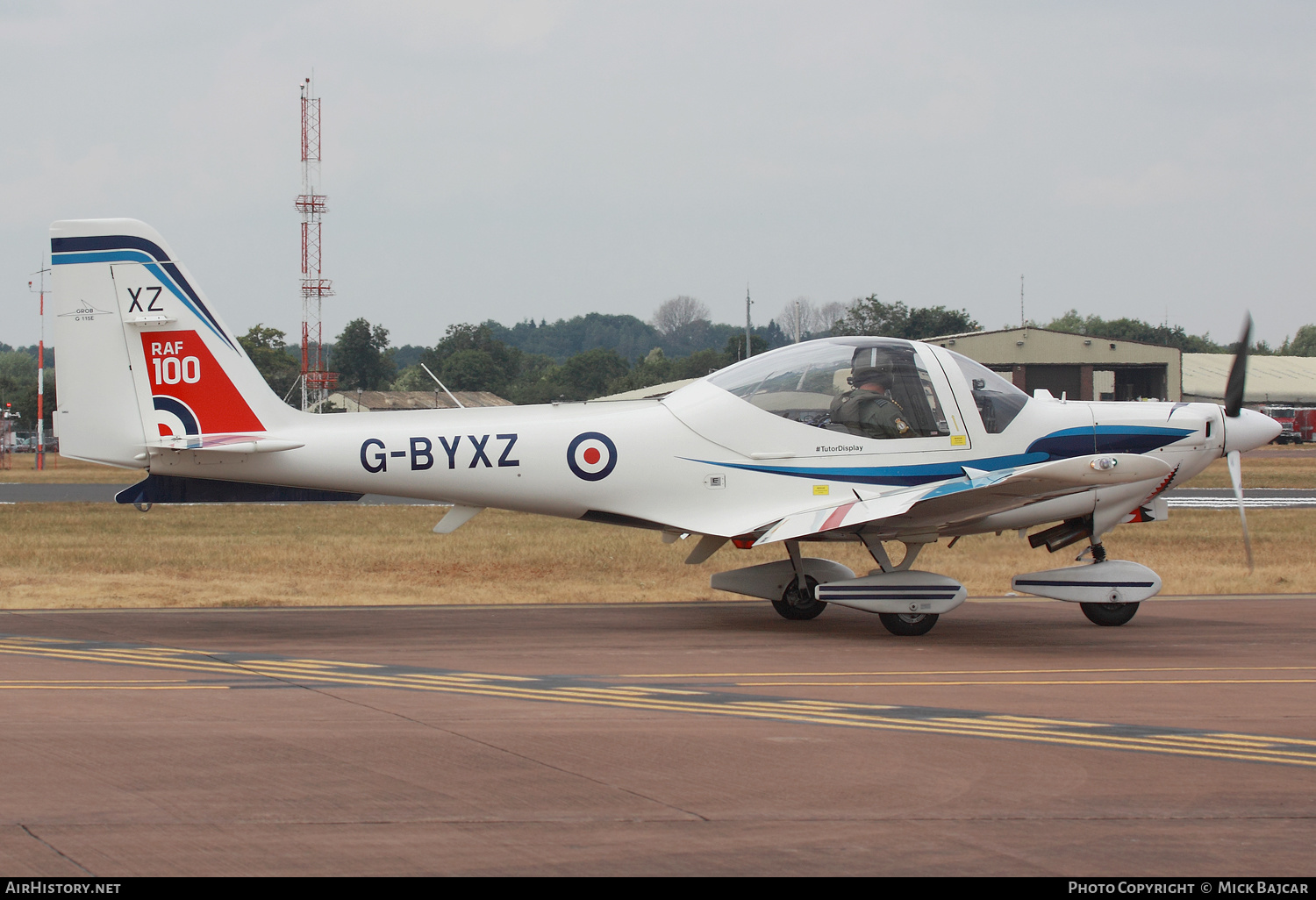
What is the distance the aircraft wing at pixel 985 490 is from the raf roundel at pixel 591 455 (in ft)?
5.87

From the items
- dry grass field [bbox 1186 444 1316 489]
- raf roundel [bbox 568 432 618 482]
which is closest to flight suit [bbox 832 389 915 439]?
raf roundel [bbox 568 432 618 482]

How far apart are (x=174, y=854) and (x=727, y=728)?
367 centimetres

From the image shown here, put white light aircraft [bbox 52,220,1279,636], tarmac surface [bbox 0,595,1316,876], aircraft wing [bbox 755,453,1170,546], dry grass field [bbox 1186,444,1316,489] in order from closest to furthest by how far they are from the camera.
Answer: tarmac surface [bbox 0,595,1316,876], aircraft wing [bbox 755,453,1170,546], white light aircraft [bbox 52,220,1279,636], dry grass field [bbox 1186,444,1316,489]

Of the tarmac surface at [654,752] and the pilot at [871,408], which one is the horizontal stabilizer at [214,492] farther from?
the pilot at [871,408]

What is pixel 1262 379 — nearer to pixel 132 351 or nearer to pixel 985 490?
pixel 985 490

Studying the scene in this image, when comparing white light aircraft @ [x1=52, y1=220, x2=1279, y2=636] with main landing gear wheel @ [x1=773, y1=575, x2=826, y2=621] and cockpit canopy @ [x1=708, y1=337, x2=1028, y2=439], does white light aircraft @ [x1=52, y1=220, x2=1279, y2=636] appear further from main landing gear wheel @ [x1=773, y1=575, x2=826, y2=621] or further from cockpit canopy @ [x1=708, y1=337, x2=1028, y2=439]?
main landing gear wheel @ [x1=773, y1=575, x2=826, y2=621]

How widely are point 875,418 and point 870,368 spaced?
0.52m

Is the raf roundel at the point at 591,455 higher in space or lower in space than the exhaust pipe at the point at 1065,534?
higher

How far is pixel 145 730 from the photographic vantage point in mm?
7672

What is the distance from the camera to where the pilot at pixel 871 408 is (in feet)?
41.0

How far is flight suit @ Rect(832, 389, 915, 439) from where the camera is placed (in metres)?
12.5

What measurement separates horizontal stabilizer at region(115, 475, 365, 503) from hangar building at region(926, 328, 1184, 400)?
5082 cm

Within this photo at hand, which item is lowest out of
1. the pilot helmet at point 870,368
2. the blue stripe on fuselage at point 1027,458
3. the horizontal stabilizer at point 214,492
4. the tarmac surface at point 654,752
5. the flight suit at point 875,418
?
the tarmac surface at point 654,752

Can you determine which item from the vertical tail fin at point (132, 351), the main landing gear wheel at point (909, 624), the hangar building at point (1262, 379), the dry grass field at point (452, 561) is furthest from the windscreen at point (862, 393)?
the hangar building at point (1262, 379)
